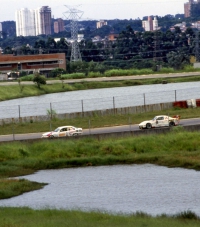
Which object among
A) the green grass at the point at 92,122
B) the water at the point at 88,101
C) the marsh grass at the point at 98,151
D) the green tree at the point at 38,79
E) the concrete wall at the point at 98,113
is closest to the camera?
the marsh grass at the point at 98,151

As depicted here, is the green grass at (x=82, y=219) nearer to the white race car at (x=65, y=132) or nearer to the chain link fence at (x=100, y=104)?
the white race car at (x=65, y=132)

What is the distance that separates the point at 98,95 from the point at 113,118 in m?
35.2

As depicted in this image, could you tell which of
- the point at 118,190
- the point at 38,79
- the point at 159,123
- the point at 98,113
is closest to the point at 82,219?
the point at 118,190

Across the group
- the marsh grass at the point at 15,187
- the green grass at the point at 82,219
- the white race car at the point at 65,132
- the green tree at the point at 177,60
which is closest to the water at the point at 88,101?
the white race car at the point at 65,132

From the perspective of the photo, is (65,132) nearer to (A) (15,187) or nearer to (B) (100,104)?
(A) (15,187)

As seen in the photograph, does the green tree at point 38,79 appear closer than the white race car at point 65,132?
No

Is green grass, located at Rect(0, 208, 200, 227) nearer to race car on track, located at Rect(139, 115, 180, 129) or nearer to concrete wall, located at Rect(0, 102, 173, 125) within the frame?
race car on track, located at Rect(139, 115, 180, 129)

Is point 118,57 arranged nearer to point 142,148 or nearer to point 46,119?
point 46,119

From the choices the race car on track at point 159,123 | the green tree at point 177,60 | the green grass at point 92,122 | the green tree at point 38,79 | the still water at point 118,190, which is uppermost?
the green tree at point 177,60

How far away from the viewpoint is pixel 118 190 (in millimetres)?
36750

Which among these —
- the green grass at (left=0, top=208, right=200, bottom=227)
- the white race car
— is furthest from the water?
the green grass at (left=0, top=208, right=200, bottom=227)

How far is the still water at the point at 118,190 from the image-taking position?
105 feet

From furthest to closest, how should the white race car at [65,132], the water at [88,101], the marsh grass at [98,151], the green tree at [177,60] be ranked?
the green tree at [177,60] < the water at [88,101] < the white race car at [65,132] < the marsh grass at [98,151]

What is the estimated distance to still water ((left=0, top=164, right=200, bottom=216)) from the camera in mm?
32125
